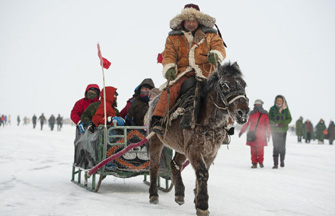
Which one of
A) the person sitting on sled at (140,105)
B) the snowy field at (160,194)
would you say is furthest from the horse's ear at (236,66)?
the person sitting on sled at (140,105)

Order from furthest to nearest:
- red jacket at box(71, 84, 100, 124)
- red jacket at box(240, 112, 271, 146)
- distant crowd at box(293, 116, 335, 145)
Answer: distant crowd at box(293, 116, 335, 145)
red jacket at box(240, 112, 271, 146)
red jacket at box(71, 84, 100, 124)

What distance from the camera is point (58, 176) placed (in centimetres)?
960

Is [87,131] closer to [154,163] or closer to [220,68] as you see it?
[154,163]

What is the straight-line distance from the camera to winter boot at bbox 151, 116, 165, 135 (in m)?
5.83

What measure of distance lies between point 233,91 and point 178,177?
7.43ft

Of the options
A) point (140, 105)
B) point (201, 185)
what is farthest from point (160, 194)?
point (201, 185)

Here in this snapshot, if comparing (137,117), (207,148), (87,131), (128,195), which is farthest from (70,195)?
(207,148)

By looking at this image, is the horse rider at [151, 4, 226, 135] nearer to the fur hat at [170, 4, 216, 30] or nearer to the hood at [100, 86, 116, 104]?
the fur hat at [170, 4, 216, 30]

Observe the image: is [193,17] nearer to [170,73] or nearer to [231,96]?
[170,73]

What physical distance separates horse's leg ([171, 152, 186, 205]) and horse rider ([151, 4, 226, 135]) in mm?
1007

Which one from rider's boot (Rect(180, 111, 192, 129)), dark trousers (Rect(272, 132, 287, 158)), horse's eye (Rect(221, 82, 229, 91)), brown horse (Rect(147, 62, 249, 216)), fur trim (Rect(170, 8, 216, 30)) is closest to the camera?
brown horse (Rect(147, 62, 249, 216))

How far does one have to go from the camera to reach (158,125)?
19.3ft

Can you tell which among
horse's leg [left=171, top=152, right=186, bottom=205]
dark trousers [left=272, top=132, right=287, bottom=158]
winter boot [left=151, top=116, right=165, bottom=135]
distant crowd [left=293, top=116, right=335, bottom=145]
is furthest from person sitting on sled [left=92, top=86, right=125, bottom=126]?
distant crowd [left=293, top=116, right=335, bottom=145]

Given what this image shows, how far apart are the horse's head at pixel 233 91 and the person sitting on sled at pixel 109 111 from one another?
119 inches
